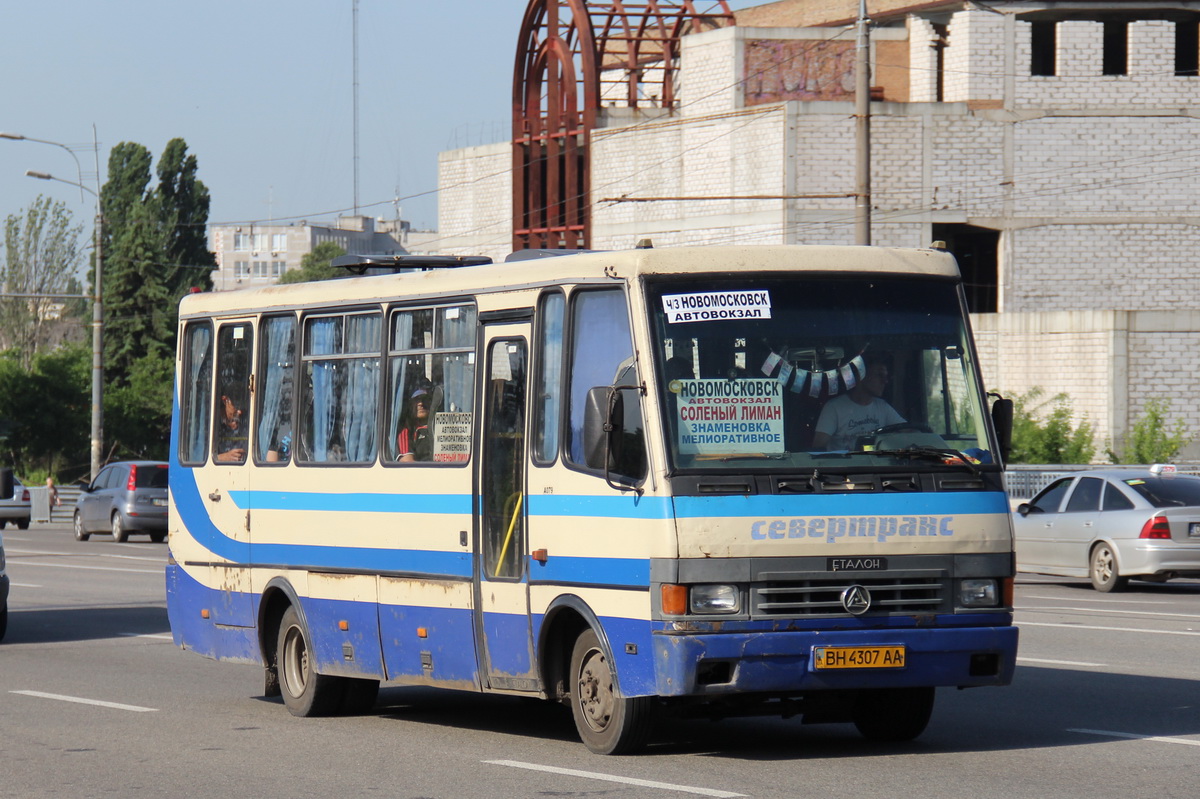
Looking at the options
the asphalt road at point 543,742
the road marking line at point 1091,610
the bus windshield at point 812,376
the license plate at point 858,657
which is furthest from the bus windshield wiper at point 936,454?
the road marking line at point 1091,610

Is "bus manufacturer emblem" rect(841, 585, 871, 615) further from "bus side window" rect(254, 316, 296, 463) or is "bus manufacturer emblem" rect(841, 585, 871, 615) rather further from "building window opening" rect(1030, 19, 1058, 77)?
"building window opening" rect(1030, 19, 1058, 77)

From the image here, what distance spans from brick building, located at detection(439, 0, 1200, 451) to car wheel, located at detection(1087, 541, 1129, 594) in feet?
90.0

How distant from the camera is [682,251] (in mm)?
9078

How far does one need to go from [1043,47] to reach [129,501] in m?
35.4

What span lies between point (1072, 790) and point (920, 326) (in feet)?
8.32

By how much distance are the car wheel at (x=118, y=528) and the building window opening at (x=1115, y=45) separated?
118 ft

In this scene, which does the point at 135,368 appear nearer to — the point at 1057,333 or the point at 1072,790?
the point at 1057,333

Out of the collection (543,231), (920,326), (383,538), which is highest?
(543,231)

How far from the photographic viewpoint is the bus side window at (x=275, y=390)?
12.1 meters

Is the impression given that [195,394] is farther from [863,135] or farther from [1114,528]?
[863,135]

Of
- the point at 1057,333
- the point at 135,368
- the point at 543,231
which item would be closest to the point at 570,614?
the point at 1057,333

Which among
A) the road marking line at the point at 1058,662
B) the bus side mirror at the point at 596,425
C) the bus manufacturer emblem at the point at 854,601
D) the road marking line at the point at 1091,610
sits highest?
the bus side mirror at the point at 596,425

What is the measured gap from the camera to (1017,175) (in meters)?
52.6

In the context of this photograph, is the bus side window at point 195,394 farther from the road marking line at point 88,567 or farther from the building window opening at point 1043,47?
the building window opening at point 1043,47
